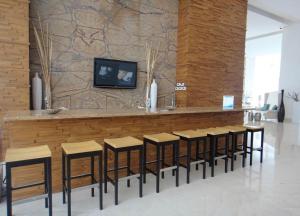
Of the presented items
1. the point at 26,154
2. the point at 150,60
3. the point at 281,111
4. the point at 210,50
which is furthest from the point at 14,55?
the point at 281,111

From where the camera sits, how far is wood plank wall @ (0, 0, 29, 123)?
3178mm

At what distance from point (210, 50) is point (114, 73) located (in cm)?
239

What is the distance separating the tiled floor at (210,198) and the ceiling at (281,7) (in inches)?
209

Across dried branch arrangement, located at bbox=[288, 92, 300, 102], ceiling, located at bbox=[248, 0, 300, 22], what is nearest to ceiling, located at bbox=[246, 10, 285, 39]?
ceiling, located at bbox=[248, 0, 300, 22]

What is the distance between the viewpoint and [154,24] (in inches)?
194

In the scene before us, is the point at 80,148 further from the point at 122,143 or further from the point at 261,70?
the point at 261,70

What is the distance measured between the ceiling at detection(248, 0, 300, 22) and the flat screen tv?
4648 mm

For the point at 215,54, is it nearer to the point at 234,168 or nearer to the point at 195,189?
the point at 234,168

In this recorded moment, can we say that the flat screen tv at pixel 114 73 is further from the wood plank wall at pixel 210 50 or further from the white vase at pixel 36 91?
the wood plank wall at pixel 210 50

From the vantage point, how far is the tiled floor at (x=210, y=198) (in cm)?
254

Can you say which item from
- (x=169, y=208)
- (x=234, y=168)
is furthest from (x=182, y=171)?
(x=169, y=208)

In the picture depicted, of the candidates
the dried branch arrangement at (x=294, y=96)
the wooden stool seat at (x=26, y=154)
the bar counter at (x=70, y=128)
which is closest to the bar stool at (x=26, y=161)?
the wooden stool seat at (x=26, y=154)

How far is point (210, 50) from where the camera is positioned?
5371 mm

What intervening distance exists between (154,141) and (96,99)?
1.80 m
